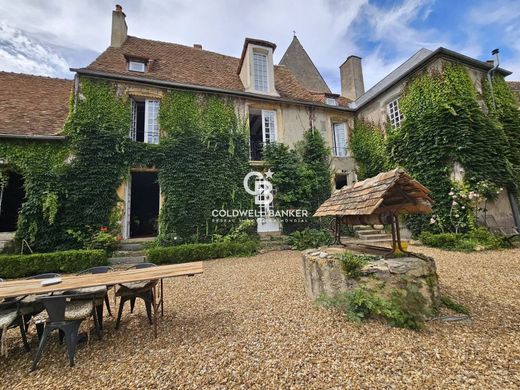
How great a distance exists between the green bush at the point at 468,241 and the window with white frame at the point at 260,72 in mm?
8592

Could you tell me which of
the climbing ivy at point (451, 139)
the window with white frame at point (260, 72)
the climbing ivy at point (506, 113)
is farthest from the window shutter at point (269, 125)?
the climbing ivy at point (506, 113)

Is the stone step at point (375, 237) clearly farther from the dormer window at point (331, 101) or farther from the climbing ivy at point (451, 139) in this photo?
the dormer window at point (331, 101)

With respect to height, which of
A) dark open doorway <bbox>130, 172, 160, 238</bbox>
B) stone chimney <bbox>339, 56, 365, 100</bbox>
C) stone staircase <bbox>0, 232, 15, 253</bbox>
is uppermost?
stone chimney <bbox>339, 56, 365, 100</bbox>

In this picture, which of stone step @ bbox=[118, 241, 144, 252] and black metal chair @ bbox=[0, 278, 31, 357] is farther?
stone step @ bbox=[118, 241, 144, 252]

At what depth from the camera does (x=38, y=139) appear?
728cm

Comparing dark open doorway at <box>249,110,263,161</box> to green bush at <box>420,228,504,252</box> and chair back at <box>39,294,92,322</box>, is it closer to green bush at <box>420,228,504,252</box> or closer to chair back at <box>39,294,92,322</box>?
green bush at <box>420,228,504,252</box>

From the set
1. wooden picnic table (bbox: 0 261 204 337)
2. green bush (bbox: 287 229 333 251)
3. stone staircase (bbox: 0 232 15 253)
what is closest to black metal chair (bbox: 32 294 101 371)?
wooden picnic table (bbox: 0 261 204 337)

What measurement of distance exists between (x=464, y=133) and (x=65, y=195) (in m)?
12.9

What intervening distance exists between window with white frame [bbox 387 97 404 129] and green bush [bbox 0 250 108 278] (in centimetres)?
1153

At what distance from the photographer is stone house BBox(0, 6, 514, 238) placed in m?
8.23

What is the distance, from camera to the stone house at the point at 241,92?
8234 mm

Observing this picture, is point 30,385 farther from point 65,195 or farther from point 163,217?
point 65,195

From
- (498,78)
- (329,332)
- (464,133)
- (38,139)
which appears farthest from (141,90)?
(498,78)

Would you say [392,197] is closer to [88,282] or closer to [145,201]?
[88,282]
